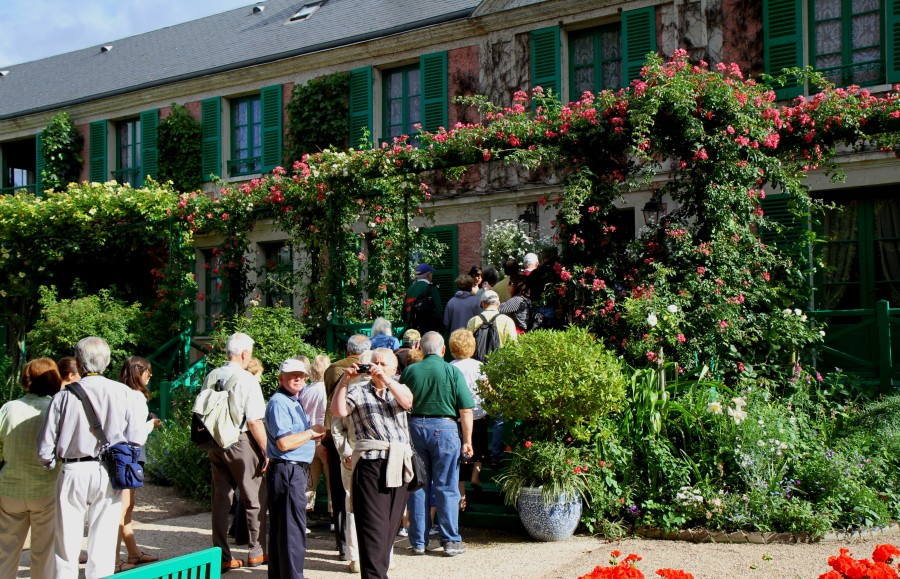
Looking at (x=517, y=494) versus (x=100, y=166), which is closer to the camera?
(x=517, y=494)

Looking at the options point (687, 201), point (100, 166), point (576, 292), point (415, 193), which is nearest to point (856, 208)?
point (687, 201)

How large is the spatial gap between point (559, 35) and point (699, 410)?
323 inches

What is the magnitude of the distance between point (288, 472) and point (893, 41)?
9.90 meters

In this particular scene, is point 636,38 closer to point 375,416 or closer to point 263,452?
point 263,452

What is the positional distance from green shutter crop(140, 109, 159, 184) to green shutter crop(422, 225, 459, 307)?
6869 mm

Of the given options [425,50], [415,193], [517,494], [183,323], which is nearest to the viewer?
[517,494]

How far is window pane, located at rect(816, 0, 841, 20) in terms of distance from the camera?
12266 millimetres

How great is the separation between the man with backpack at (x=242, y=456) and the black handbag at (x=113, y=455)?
110 centimetres

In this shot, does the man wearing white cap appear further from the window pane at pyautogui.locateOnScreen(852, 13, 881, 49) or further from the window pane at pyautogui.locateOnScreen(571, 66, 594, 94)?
the window pane at pyautogui.locateOnScreen(852, 13, 881, 49)

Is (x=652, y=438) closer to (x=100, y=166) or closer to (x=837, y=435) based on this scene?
(x=837, y=435)

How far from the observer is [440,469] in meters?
7.00

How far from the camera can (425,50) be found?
1560 cm

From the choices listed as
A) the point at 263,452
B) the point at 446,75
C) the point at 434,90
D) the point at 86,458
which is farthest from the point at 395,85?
the point at 86,458

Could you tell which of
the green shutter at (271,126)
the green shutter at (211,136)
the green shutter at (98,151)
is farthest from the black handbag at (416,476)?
the green shutter at (98,151)
